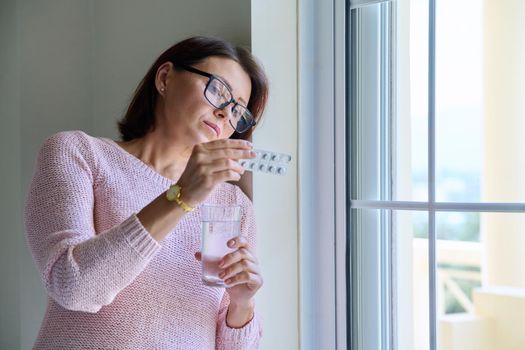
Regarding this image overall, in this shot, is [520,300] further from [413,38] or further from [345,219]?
[413,38]

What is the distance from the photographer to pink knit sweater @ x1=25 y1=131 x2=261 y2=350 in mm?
945

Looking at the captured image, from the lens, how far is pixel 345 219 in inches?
56.2

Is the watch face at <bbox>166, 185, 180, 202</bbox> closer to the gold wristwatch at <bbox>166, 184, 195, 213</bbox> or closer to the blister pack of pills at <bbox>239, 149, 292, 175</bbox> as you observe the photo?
the gold wristwatch at <bbox>166, 184, 195, 213</bbox>

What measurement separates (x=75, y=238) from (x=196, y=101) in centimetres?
36

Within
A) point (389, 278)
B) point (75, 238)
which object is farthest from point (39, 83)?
point (389, 278)

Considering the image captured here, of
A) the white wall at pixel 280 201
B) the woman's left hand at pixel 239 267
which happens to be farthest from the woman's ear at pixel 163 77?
the woman's left hand at pixel 239 267

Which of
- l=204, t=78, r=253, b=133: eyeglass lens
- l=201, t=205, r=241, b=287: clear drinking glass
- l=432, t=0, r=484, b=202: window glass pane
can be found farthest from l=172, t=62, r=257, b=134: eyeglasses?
l=432, t=0, r=484, b=202: window glass pane

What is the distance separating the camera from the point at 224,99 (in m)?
1.18

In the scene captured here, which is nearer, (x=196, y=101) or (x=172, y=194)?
(x=172, y=194)

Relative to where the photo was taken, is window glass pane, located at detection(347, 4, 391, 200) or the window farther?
window glass pane, located at detection(347, 4, 391, 200)

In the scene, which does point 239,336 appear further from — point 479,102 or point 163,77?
point 479,102

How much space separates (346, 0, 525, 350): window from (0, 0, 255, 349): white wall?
1.94ft

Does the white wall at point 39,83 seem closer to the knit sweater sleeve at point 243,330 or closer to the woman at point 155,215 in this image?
the woman at point 155,215

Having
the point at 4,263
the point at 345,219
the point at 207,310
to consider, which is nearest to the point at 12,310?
the point at 4,263
